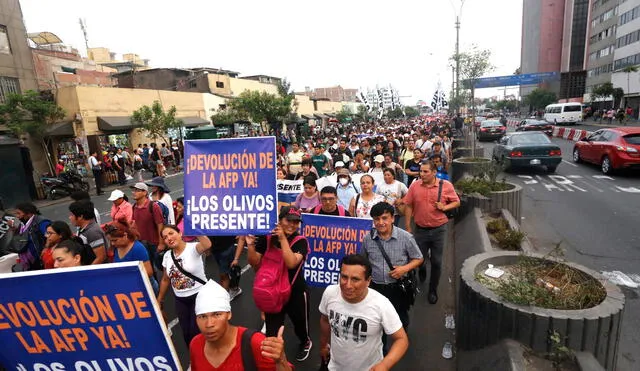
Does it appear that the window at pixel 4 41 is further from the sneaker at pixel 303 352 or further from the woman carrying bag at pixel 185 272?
the sneaker at pixel 303 352

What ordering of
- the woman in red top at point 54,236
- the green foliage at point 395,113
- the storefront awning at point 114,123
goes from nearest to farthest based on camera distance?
the woman in red top at point 54,236
the storefront awning at point 114,123
the green foliage at point 395,113

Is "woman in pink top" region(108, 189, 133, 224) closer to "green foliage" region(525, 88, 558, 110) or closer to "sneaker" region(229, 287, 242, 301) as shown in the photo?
"sneaker" region(229, 287, 242, 301)

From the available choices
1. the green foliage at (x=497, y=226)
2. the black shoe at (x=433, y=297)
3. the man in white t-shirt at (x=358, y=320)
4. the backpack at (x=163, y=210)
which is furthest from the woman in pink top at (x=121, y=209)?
the green foliage at (x=497, y=226)

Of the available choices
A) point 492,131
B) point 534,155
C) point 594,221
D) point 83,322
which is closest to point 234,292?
point 83,322

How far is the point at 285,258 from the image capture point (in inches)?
131

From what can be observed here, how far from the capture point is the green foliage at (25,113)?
16.3 m

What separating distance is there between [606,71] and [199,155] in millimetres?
79359

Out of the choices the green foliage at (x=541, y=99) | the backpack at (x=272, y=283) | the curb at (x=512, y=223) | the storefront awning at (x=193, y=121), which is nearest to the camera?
the backpack at (x=272, y=283)

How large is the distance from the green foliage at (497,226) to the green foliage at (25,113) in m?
19.3

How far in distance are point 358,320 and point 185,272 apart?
1.89 meters

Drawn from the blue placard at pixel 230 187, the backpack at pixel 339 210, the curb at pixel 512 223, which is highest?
the blue placard at pixel 230 187

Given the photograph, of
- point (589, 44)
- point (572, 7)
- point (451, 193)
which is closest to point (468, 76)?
point (451, 193)

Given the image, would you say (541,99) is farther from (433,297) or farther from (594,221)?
(433,297)

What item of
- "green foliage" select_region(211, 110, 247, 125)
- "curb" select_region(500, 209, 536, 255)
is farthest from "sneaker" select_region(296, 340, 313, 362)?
"green foliage" select_region(211, 110, 247, 125)
